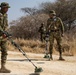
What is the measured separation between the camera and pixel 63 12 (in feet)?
127

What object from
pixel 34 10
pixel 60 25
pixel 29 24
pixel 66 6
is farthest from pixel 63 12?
pixel 60 25

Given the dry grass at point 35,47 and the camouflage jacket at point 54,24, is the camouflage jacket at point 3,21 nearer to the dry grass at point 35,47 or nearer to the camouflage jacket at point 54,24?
the camouflage jacket at point 54,24

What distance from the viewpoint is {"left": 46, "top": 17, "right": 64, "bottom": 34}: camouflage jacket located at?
14574mm

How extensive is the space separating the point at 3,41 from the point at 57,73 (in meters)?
1.79

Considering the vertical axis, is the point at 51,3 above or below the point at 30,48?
above

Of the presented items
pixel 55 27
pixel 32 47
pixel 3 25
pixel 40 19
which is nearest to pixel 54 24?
pixel 55 27

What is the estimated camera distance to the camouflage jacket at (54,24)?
574 inches

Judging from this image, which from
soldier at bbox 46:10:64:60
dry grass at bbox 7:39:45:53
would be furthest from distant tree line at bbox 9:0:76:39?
soldier at bbox 46:10:64:60

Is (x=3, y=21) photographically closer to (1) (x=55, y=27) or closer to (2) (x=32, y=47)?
(1) (x=55, y=27)

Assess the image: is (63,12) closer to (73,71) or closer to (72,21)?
(72,21)

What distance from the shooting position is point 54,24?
14602 millimetres

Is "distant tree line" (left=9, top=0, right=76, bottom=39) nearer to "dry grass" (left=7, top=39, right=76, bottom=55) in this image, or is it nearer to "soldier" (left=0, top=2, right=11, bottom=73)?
"dry grass" (left=7, top=39, right=76, bottom=55)

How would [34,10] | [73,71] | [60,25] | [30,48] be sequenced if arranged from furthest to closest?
[34,10]
[30,48]
[60,25]
[73,71]

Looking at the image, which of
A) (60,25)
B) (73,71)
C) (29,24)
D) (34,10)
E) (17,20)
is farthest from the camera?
(34,10)
